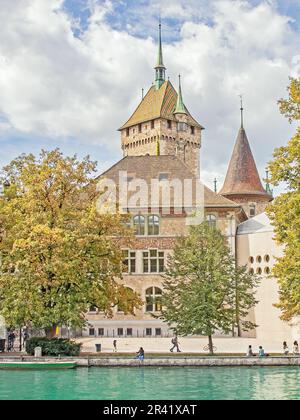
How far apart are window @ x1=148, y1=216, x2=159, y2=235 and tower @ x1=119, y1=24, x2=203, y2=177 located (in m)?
32.0

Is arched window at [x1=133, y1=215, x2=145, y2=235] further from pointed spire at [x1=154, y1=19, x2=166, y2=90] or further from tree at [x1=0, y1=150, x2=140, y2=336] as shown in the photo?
pointed spire at [x1=154, y1=19, x2=166, y2=90]

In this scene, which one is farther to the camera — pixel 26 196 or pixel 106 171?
pixel 106 171

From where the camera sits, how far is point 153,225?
4891cm

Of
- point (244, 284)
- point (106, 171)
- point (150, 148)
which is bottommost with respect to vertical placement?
point (244, 284)

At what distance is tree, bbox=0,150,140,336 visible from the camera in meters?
33.1

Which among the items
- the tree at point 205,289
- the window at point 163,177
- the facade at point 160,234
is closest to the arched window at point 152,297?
the facade at point 160,234

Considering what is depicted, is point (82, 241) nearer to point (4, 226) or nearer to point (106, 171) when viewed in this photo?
point (4, 226)

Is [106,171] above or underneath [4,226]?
above

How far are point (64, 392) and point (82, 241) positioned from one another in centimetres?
998

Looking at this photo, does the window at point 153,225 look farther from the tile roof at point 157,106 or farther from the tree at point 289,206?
the tile roof at point 157,106

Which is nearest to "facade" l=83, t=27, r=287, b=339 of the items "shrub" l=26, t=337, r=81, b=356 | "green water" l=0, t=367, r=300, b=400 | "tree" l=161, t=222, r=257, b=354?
"tree" l=161, t=222, r=257, b=354

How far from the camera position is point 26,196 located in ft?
115
